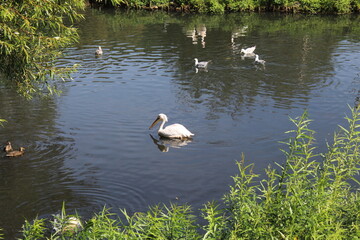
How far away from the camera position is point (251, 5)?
165 feet

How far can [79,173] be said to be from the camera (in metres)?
14.8

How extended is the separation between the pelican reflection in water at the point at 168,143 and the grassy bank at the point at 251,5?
34.0m

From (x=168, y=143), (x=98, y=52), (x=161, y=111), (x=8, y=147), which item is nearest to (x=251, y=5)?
(x=98, y=52)

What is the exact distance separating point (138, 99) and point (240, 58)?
29.7 ft

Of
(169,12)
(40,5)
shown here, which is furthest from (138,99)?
(169,12)

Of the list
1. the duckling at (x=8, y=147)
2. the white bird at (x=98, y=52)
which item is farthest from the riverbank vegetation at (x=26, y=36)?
the white bird at (x=98, y=52)

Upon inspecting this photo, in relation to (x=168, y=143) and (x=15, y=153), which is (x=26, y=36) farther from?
(x=168, y=143)

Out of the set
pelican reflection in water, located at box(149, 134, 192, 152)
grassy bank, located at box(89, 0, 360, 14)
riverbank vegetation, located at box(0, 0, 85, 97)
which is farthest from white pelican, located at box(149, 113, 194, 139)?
grassy bank, located at box(89, 0, 360, 14)

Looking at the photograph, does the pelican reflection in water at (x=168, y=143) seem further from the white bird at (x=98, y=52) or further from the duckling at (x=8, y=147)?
the white bird at (x=98, y=52)

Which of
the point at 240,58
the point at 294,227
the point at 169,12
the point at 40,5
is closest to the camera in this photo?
the point at 294,227

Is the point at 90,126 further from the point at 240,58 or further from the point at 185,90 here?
the point at 240,58

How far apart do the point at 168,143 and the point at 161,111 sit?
314 centimetres

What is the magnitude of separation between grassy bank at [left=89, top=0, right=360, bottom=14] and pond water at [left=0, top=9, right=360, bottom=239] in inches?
562

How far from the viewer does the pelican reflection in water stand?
1697 centimetres
